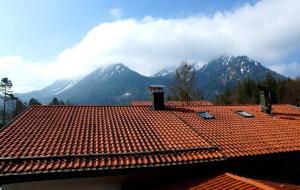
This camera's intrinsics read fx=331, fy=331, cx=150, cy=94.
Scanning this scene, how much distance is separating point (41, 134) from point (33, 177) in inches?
125

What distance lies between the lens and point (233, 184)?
926 cm

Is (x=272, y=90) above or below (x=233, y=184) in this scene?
above

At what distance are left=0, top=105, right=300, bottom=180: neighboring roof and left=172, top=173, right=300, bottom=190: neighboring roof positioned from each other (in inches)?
39.5

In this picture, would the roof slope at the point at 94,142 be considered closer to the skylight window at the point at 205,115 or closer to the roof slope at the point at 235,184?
the roof slope at the point at 235,184

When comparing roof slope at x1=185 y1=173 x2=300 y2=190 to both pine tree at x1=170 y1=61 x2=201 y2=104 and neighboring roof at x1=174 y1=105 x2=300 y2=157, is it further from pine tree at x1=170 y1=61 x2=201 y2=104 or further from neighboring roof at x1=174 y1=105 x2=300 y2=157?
pine tree at x1=170 y1=61 x2=201 y2=104

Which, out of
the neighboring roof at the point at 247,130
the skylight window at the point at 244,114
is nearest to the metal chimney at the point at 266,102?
the neighboring roof at the point at 247,130

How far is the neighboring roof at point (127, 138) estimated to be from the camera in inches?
403

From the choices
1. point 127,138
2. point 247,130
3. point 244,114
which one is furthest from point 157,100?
point 127,138

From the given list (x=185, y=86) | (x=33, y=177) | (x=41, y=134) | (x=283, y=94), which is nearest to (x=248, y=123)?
(x=41, y=134)

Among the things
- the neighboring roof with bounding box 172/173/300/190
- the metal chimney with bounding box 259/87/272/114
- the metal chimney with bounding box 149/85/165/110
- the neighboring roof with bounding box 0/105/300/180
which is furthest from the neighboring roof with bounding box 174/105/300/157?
the neighboring roof with bounding box 172/173/300/190

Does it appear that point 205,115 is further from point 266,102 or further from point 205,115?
point 266,102

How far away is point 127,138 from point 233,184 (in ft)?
14.8

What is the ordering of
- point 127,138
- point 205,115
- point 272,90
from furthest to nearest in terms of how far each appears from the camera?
point 272,90
point 205,115
point 127,138

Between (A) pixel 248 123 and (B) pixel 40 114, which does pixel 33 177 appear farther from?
(A) pixel 248 123
